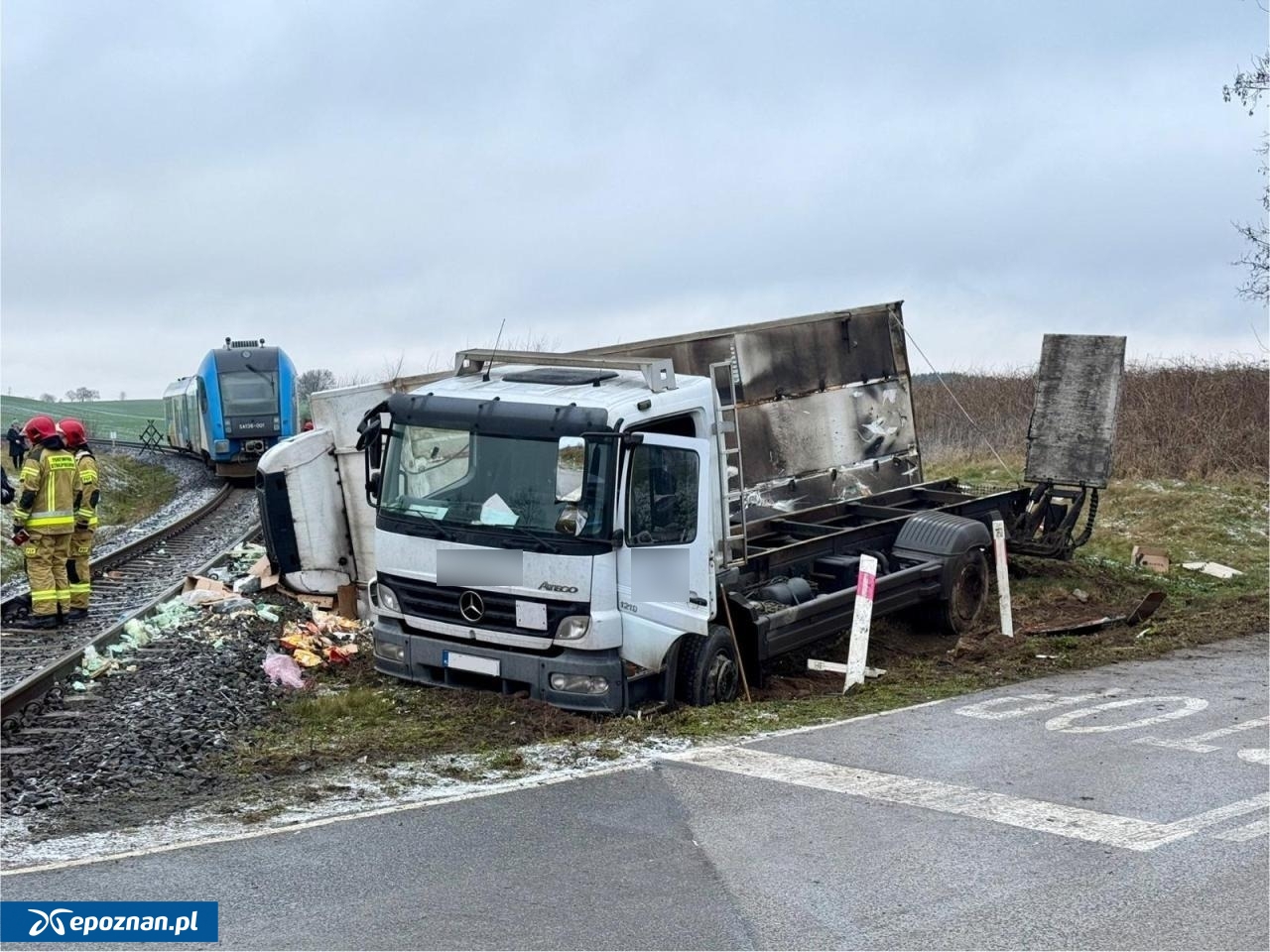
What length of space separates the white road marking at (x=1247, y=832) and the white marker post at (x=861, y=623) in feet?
Result: 12.5

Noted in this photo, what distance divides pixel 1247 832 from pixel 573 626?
13.0ft

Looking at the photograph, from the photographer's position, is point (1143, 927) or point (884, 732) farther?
point (884, 732)

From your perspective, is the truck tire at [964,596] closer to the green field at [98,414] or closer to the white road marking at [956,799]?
the white road marking at [956,799]

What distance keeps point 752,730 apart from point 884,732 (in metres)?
0.84

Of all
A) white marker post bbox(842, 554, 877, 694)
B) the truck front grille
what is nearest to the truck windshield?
the truck front grille

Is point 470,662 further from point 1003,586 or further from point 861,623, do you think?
point 1003,586

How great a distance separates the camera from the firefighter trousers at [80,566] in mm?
12719

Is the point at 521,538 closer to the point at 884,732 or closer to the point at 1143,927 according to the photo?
the point at 884,732

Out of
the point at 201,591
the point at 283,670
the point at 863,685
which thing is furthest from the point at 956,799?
the point at 201,591

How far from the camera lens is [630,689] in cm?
892

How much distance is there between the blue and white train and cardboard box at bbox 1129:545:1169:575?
18.7 metres

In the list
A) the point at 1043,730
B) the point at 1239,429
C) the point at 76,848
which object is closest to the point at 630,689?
the point at 1043,730

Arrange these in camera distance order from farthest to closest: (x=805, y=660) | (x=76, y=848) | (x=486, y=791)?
(x=805, y=660) → (x=486, y=791) → (x=76, y=848)

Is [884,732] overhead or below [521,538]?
below
